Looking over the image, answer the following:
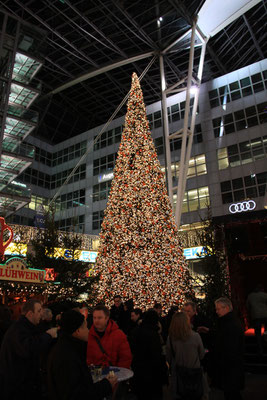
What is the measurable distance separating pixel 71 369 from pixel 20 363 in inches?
42.0

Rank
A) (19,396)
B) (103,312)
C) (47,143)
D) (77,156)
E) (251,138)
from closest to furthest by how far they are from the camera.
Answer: (19,396) → (103,312) → (251,138) → (77,156) → (47,143)

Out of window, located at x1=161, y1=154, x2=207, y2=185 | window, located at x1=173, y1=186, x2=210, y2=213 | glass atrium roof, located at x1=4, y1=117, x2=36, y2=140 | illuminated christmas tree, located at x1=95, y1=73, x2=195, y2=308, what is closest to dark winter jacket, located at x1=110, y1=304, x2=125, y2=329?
illuminated christmas tree, located at x1=95, y1=73, x2=195, y2=308

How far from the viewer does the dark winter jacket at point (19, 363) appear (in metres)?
3.13

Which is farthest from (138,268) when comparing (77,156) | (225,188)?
(77,156)

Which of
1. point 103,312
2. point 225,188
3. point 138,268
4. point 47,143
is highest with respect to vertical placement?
point 47,143

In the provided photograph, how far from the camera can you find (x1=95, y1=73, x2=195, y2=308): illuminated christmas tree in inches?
478

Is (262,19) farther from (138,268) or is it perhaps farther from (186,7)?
(138,268)

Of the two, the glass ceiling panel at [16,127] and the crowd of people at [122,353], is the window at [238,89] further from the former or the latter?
the crowd of people at [122,353]

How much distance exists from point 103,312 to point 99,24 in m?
31.3

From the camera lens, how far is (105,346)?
3994mm

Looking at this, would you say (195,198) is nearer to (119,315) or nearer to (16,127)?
(16,127)

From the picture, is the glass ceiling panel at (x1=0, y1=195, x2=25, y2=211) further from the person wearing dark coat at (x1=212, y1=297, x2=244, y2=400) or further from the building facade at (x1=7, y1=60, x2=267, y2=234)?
the person wearing dark coat at (x1=212, y1=297, x2=244, y2=400)

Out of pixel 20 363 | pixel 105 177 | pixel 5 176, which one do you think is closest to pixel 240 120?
pixel 105 177

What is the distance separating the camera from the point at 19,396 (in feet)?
10.3
